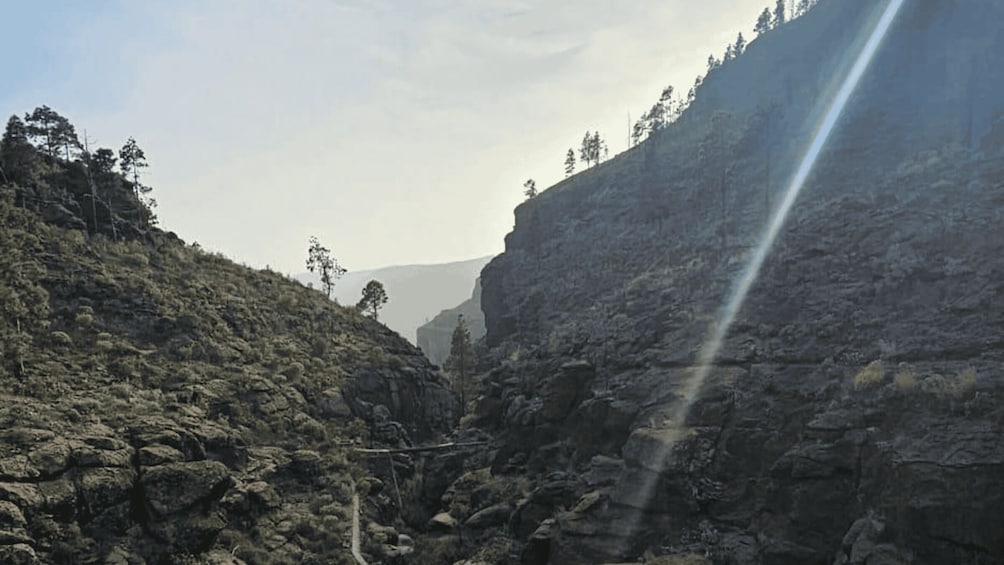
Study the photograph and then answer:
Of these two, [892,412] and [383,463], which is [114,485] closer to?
[383,463]

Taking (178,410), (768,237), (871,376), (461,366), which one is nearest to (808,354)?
(871,376)

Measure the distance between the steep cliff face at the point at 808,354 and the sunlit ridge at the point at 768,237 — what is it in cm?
53

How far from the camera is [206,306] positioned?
54094mm

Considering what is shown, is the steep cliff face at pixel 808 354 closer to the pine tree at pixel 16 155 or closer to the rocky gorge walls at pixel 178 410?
the rocky gorge walls at pixel 178 410

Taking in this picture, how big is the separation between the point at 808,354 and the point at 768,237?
2269 centimetres

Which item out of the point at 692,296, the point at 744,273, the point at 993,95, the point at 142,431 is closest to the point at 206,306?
the point at 142,431

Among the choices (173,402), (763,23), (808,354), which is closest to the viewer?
(808,354)

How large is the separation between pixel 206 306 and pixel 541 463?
34666 millimetres

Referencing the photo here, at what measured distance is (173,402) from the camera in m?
39.1

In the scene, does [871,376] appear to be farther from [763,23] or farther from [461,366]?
→ [763,23]

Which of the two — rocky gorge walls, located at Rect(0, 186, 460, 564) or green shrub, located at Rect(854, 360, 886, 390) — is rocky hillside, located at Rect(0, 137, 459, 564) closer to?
rocky gorge walls, located at Rect(0, 186, 460, 564)

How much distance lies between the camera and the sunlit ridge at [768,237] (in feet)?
116

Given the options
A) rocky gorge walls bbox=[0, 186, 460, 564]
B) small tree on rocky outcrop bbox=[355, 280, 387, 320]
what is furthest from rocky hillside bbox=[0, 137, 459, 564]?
small tree on rocky outcrop bbox=[355, 280, 387, 320]

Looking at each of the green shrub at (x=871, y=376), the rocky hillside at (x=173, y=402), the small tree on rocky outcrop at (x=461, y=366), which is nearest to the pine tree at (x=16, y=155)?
the rocky hillside at (x=173, y=402)
